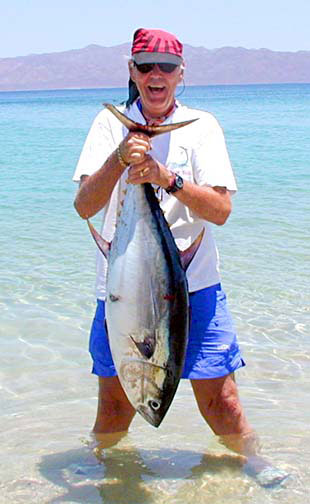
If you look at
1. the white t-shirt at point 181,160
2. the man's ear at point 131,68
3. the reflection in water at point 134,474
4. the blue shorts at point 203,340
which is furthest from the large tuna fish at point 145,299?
the reflection in water at point 134,474

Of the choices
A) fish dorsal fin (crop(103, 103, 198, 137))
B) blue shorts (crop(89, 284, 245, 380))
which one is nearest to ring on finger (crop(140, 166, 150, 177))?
fish dorsal fin (crop(103, 103, 198, 137))

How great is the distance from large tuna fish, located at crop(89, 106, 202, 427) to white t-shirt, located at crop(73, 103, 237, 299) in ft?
1.15

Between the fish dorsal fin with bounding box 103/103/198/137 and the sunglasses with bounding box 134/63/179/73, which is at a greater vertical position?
the sunglasses with bounding box 134/63/179/73

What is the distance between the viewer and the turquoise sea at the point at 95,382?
3.82 m

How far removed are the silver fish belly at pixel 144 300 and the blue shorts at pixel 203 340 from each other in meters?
0.46

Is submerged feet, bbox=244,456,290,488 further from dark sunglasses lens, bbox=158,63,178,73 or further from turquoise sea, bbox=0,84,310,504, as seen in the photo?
dark sunglasses lens, bbox=158,63,178,73

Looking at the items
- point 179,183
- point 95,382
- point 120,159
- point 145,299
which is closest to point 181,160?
point 179,183

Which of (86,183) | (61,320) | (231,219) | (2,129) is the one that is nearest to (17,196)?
(231,219)

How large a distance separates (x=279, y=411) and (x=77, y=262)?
4.45 metres

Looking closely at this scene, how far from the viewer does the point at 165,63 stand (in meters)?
3.04

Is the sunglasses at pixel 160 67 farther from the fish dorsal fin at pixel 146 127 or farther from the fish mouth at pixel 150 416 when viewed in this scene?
the fish mouth at pixel 150 416

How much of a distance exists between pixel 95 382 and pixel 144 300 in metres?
2.72

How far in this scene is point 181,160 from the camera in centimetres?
322

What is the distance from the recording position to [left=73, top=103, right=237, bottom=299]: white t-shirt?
318cm
